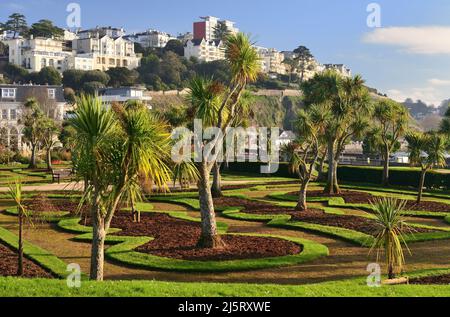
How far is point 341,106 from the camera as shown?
1526 inches

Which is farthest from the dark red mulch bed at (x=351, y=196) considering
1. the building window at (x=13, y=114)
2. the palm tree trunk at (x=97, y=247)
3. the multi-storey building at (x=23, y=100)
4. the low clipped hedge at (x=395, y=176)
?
the building window at (x=13, y=114)

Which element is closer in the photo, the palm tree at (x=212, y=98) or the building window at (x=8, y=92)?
the palm tree at (x=212, y=98)

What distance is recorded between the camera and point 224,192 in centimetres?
3934

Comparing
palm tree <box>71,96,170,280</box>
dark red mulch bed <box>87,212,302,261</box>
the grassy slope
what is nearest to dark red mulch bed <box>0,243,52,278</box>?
palm tree <box>71,96,170,280</box>

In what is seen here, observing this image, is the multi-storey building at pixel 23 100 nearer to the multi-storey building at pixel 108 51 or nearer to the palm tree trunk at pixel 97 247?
the multi-storey building at pixel 108 51

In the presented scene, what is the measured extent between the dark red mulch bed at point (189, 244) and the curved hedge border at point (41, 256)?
317 centimetres

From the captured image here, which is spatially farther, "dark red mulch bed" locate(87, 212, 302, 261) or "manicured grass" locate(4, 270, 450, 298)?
"dark red mulch bed" locate(87, 212, 302, 261)

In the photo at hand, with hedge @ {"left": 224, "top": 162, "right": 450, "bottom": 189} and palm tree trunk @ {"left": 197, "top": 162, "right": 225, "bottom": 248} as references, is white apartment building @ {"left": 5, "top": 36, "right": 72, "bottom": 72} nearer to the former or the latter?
hedge @ {"left": 224, "top": 162, "right": 450, "bottom": 189}

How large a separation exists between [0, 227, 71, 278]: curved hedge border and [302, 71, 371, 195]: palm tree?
74.7ft

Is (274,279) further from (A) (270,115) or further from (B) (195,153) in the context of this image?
(A) (270,115)

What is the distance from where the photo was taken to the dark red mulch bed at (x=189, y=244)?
1942cm

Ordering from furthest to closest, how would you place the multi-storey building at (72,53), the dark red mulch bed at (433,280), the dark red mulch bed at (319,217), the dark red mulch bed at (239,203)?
the multi-storey building at (72,53), the dark red mulch bed at (239,203), the dark red mulch bed at (319,217), the dark red mulch bed at (433,280)

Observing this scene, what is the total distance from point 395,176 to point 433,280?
33292 mm

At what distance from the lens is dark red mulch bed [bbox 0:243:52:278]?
1655 centimetres
